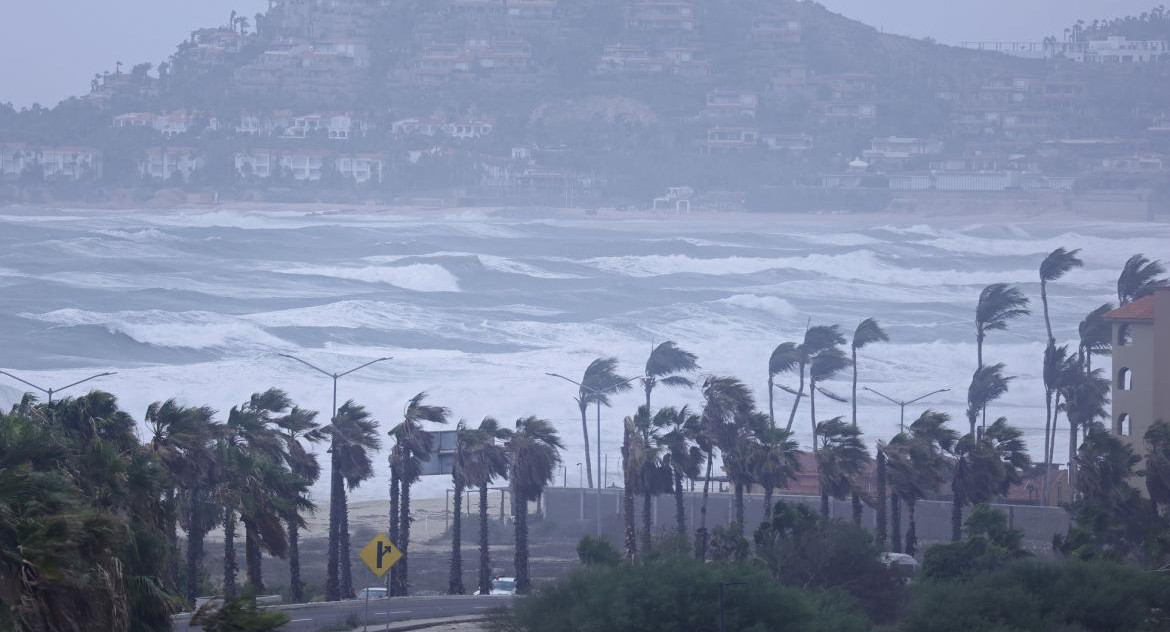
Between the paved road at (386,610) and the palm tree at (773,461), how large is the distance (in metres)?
4.85

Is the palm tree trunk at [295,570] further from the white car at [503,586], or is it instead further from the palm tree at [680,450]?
the palm tree at [680,450]

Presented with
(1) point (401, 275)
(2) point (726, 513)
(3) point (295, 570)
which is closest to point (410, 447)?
(3) point (295, 570)

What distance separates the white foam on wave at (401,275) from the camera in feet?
314

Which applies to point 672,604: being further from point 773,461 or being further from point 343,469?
point 773,461

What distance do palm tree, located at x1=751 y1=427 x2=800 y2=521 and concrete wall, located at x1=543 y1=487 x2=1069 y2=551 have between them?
2696 millimetres

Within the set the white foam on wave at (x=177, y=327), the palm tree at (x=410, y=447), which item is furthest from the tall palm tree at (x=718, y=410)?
the white foam on wave at (x=177, y=327)

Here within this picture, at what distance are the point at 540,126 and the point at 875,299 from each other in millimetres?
96799

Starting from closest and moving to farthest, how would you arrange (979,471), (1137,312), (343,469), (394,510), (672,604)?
(672,604), (343,469), (394,510), (979,471), (1137,312)

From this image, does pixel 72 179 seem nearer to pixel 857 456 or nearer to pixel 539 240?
pixel 539 240

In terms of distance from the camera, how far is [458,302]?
290 ft

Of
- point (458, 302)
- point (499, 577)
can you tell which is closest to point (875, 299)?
point (458, 302)

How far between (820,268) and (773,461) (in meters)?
84.3

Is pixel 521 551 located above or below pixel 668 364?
below

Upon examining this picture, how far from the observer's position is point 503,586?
26906 mm
